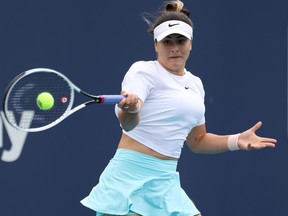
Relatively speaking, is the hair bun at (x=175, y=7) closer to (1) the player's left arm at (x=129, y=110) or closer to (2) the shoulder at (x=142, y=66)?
(2) the shoulder at (x=142, y=66)

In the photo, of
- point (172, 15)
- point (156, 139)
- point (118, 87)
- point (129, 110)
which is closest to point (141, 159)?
point (156, 139)

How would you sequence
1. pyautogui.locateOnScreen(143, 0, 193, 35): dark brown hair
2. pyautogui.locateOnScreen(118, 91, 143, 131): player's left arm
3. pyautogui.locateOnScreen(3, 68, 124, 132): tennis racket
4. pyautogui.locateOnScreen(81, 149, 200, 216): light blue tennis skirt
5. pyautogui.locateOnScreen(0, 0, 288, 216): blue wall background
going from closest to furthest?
pyautogui.locateOnScreen(118, 91, 143, 131): player's left arm → pyautogui.locateOnScreen(81, 149, 200, 216): light blue tennis skirt → pyautogui.locateOnScreen(3, 68, 124, 132): tennis racket → pyautogui.locateOnScreen(143, 0, 193, 35): dark brown hair → pyautogui.locateOnScreen(0, 0, 288, 216): blue wall background

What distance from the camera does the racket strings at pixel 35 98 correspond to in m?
4.95

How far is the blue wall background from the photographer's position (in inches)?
242

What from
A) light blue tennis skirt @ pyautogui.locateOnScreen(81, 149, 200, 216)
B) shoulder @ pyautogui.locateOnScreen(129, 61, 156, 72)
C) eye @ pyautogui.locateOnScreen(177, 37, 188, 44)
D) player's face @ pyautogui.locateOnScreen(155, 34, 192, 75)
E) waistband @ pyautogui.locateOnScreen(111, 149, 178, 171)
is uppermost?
eye @ pyautogui.locateOnScreen(177, 37, 188, 44)

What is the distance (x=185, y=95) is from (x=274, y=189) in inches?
82.0

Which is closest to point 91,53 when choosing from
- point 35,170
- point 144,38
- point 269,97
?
point 144,38

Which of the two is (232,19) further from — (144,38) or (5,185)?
(5,185)

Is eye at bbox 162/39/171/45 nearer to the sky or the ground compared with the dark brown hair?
nearer to the ground

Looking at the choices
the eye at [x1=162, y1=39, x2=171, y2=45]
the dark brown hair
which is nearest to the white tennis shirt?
the eye at [x1=162, y1=39, x2=171, y2=45]

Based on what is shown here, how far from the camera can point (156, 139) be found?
4844 mm

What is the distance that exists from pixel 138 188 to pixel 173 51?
2.43 feet

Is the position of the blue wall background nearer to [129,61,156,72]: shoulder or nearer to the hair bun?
the hair bun

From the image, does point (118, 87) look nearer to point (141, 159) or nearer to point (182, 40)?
point (182, 40)
